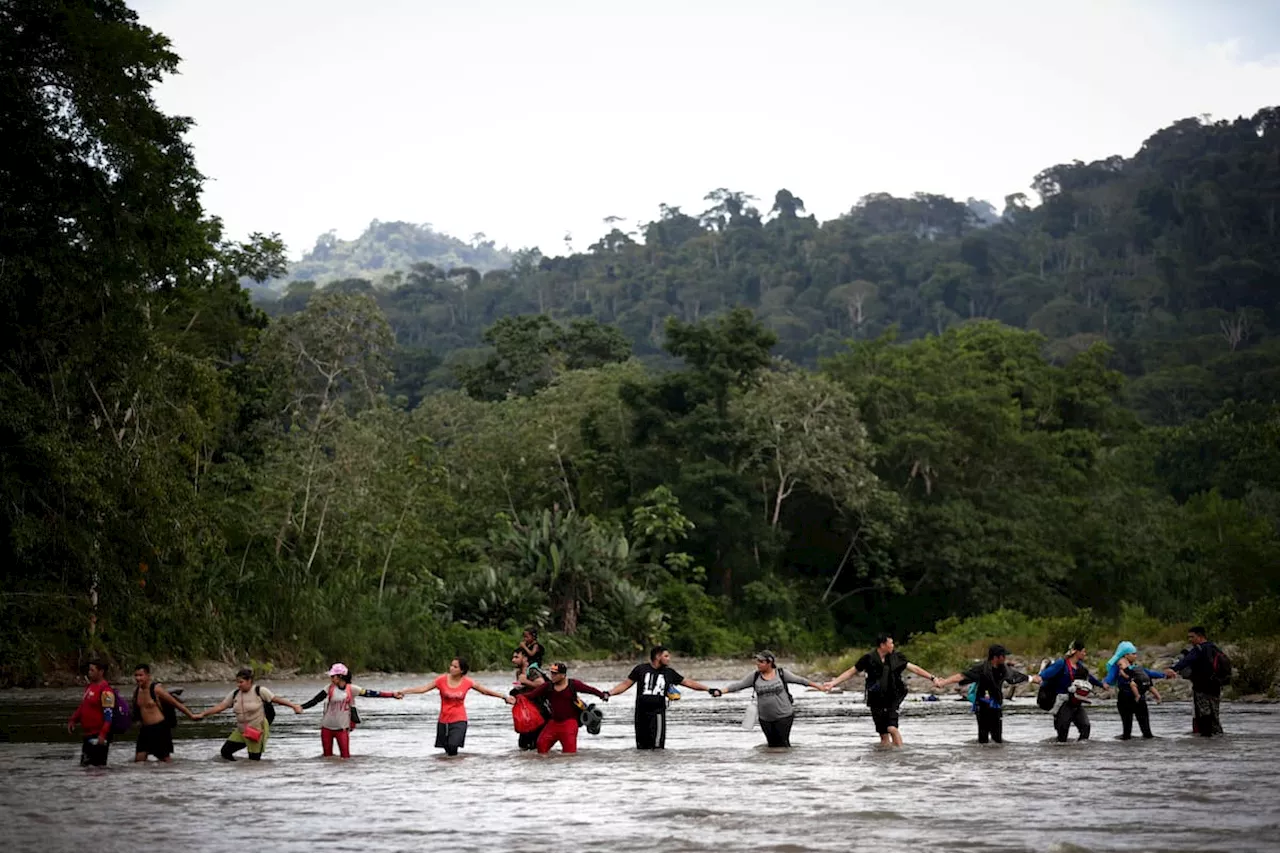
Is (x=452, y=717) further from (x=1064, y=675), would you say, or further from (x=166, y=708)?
(x=1064, y=675)

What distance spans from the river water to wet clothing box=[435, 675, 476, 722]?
60 cm

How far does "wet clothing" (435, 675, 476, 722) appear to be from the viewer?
69.7 ft

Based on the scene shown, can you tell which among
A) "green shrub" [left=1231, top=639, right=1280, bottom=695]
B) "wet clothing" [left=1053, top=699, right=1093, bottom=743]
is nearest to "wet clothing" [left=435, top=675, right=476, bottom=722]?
"wet clothing" [left=1053, top=699, right=1093, bottom=743]

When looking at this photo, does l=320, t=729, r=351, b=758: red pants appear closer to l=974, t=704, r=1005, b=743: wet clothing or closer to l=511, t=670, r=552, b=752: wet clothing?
l=511, t=670, r=552, b=752: wet clothing

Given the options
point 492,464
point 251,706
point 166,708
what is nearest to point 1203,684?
point 251,706

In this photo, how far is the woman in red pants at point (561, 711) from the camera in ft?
69.5

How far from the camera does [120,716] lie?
2009cm

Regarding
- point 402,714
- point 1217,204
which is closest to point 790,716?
point 402,714

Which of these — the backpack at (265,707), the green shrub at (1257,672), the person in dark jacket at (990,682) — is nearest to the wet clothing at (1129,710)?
the person in dark jacket at (990,682)

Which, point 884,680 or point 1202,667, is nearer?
point 884,680

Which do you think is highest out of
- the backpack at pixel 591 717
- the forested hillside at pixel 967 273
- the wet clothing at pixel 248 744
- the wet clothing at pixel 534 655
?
the forested hillside at pixel 967 273

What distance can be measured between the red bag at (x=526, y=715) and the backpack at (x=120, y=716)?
5009 mm

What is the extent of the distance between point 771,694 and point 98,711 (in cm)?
881

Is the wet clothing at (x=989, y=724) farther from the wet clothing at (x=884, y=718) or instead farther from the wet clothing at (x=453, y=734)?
the wet clothing at (x=453, y=734)
